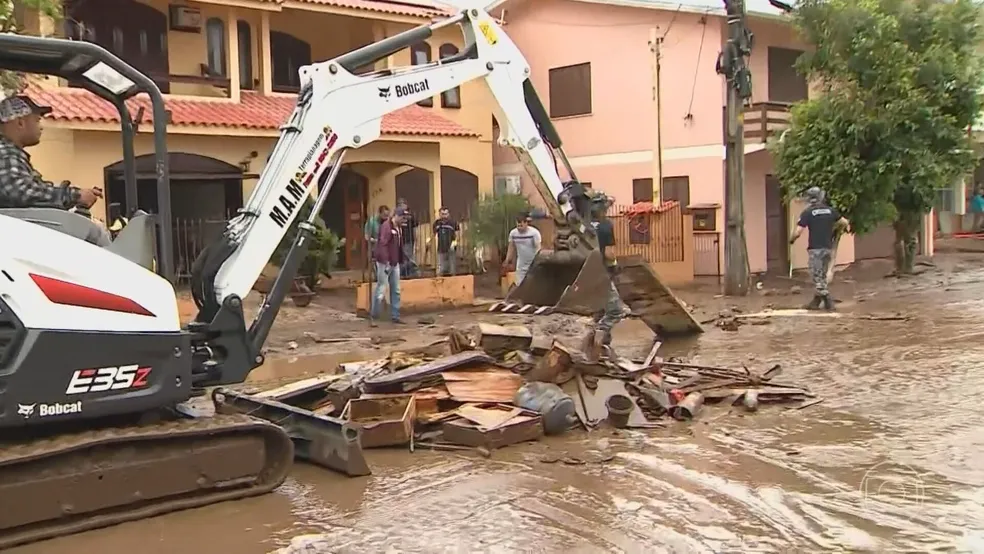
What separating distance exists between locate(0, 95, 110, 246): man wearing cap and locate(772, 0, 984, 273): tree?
1723cm

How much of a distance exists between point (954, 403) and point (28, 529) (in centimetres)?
749

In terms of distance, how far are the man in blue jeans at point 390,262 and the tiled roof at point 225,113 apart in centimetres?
285

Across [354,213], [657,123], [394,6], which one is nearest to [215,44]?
[394,6]

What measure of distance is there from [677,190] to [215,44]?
1161cm

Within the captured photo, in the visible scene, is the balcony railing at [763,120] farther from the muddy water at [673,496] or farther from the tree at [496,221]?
the muddy water at [673,496]

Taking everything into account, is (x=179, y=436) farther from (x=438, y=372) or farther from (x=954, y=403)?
(x=954, y=403)

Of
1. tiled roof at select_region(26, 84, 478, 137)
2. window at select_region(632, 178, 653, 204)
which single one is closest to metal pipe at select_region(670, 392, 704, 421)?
tiled roof at select_region(26, 84, 478, 137)

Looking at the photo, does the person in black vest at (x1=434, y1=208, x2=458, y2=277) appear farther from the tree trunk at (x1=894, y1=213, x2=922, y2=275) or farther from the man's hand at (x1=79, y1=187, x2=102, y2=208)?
the man's hand at (x1=79, y1=187, x2=102, y2=208)

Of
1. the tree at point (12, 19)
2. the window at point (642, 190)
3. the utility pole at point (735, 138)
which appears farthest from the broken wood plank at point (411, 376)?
the window at point (642, 190)

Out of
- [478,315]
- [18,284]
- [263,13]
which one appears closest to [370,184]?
[263,13]

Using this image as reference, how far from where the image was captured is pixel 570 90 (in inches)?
1047

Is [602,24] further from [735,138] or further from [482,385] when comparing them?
[482,385]

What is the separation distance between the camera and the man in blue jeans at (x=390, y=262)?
16.0 m

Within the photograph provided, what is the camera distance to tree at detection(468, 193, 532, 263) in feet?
72.4
